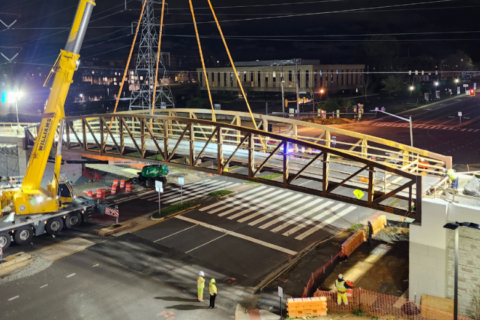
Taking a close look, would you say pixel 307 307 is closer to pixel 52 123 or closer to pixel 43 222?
pixel 43 222

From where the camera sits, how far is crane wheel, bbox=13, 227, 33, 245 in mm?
21891

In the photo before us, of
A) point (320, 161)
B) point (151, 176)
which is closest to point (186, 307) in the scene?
point (320, 161)

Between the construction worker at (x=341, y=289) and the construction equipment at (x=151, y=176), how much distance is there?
2193 centimetres

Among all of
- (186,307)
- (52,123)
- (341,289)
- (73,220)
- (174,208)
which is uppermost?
(52,123)

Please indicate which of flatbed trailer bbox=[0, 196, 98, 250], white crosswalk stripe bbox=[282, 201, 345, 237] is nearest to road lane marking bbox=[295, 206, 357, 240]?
white crosswalk stripe bbox=[282, 201, 345, 237]

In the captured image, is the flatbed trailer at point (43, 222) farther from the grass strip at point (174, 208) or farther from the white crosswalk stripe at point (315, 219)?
the white crosswalk stripe at point (315, 219)

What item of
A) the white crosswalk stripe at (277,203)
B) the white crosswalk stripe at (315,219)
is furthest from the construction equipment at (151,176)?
the white crosswalk stripe at (315,219)

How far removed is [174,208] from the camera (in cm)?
2800

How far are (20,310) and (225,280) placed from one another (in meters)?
8.11

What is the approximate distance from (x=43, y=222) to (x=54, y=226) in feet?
2.70

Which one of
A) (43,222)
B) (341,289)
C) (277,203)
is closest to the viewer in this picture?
(341,289)

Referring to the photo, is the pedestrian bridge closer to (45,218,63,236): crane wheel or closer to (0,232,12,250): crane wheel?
(45,218,63,236): crane wheel

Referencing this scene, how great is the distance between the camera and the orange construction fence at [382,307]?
14.5 m

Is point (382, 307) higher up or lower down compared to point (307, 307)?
lower down
